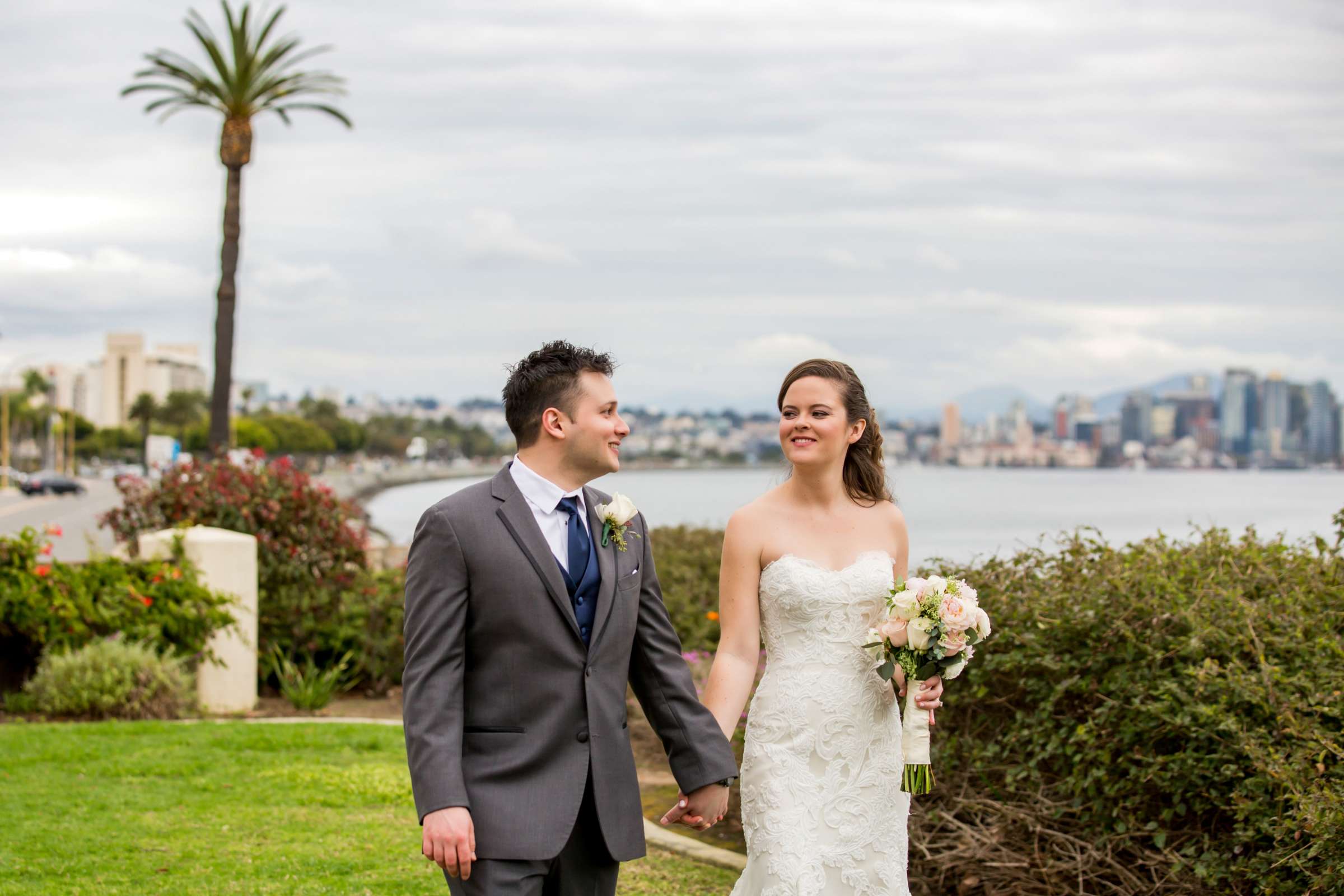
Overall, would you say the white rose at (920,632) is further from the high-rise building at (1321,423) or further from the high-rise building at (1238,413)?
the high-rise building at (1238,413)

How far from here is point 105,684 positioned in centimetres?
1021

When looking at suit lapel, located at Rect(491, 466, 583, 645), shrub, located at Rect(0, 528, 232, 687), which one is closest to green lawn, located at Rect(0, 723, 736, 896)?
shrub, located at Rect(0, 528, 232, 687)

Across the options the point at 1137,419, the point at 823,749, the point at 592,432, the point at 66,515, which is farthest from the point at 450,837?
the point at 1137,419

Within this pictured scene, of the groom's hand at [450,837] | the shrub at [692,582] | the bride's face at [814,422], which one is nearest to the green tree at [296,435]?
the shrub at [692,582]

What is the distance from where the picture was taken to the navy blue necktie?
11.8ft

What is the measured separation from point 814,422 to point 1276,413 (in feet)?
244

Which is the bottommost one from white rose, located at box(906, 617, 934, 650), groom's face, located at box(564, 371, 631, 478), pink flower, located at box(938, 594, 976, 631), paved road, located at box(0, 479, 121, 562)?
paved road, located at box(0, 479, 121, 562)

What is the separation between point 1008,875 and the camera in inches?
222

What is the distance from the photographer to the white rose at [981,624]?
411 cm

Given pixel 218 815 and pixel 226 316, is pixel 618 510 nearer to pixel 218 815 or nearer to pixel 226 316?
pixel 218 815

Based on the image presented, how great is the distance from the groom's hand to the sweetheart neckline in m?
1.62

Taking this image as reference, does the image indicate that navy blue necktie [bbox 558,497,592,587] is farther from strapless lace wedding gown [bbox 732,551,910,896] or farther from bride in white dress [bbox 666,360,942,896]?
strapless lace wedding gown [bbox 732,551,910,896]

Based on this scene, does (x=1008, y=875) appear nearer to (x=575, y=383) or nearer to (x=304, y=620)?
(x=575, y=383)

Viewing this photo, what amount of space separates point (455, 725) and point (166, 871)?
3700mm
